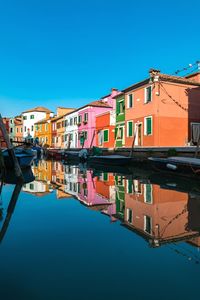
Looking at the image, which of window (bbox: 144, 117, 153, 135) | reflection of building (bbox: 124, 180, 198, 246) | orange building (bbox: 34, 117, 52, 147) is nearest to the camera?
reflection of building (bbox: 124, 180, 198, 246)

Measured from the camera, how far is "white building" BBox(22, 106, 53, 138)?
2477 inches

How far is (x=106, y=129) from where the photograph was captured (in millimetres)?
29562

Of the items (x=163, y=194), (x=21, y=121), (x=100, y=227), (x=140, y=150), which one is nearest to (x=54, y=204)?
(x=100, y=227)

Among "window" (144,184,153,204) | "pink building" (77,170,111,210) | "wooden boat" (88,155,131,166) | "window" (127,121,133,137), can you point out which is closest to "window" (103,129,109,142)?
"window" (127,121,133,137)

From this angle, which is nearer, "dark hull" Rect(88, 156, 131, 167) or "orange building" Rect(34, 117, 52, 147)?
"dark hull" Rect(88, 156, 131, 167)

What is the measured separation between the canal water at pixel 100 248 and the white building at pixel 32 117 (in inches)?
2256

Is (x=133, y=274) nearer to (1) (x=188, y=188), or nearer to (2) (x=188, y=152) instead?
(1) (x=188, y=188)

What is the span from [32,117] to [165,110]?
4671 centimetres

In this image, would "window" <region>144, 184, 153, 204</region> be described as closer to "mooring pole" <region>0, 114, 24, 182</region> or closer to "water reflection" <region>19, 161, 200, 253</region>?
"water reflection" <region>19, 161, 200, 253</region>

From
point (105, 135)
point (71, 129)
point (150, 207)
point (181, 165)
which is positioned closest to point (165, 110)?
point (105, 135)

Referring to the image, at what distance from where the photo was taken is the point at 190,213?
19.1 feet

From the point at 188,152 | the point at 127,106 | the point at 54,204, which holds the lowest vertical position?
the point at 54,204

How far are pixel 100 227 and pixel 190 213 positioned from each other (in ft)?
6.77

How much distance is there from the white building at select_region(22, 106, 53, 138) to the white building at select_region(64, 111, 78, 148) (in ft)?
69.2
